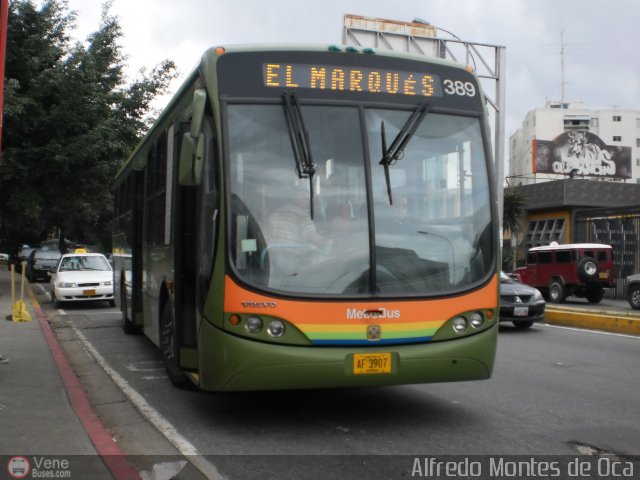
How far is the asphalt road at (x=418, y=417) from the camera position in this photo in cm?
→ 555

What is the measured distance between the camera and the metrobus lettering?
5.65m

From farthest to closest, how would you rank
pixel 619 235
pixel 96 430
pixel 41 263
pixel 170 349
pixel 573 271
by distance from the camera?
pixel 41 263
pixel 619 235
pixel 573 271
pixel 170 349
pixel 96 430

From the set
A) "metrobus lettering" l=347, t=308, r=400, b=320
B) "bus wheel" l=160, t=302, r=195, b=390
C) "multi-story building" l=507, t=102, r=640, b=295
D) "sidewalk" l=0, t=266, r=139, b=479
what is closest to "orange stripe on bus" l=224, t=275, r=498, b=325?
"metrobus lettering" l=347, t=308, r=400, b=320

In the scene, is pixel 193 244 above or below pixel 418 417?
above

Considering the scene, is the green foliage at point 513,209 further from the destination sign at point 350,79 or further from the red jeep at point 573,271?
the destination sign at point 350,79

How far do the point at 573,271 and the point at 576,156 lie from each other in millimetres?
26478

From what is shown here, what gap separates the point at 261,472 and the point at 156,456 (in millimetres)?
937

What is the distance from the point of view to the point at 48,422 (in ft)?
20.0

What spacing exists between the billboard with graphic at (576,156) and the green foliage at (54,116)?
3157cm

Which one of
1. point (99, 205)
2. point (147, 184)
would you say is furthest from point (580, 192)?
point (147, 184)

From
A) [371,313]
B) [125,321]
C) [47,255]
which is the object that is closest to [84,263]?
[125,321]

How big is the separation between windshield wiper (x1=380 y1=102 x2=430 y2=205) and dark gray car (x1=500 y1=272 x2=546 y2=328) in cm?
880

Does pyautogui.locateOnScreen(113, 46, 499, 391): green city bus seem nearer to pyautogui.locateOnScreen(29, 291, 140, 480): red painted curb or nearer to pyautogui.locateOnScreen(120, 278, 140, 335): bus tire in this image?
pyautogui.locateOnScreen(29, 291, 140, 480): red painted curb

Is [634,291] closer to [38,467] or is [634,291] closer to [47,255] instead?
[38,467]
